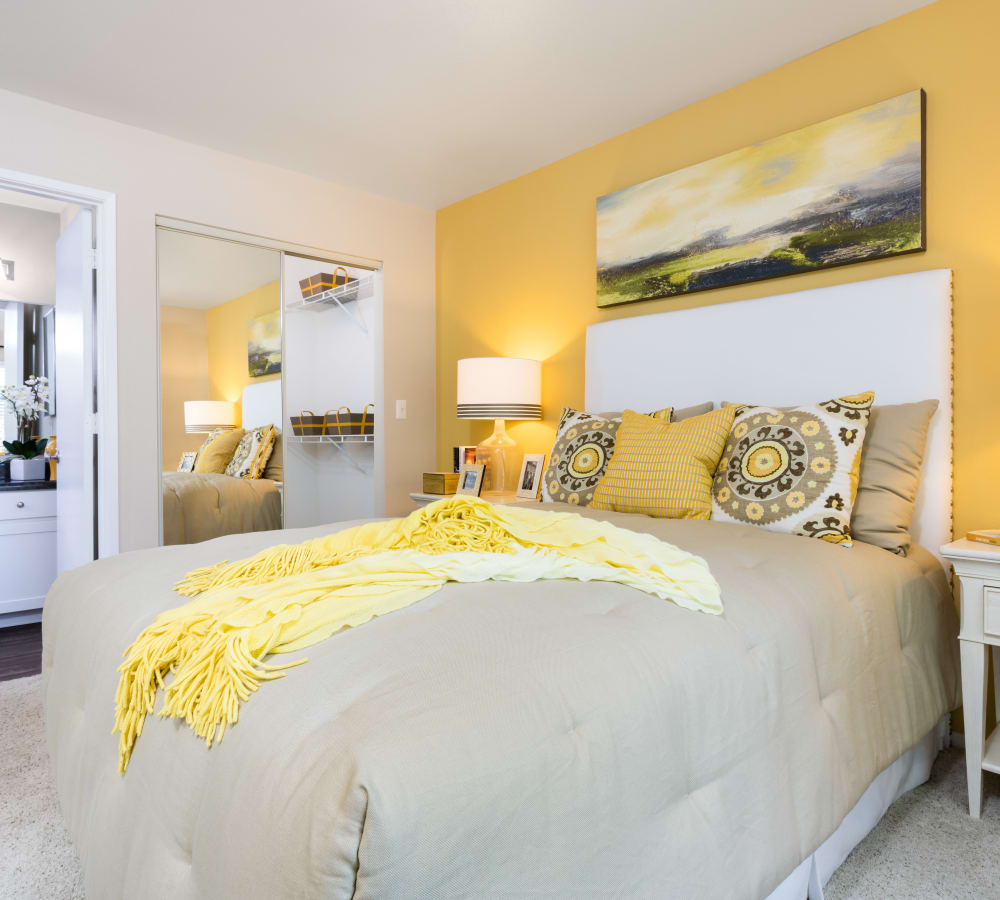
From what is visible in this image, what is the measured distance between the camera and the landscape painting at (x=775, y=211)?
236 centimetres

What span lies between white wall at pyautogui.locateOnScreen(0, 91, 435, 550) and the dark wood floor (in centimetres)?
69

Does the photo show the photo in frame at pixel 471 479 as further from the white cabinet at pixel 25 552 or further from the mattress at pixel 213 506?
the white cabinet at pixel 25 552

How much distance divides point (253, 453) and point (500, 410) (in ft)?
4.61

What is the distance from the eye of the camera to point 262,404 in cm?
376

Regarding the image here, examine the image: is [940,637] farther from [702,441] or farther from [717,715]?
[717,715]

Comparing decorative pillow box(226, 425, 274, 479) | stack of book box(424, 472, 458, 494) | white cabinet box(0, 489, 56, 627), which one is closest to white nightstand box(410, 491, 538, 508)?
stack of book box(424, 472, 458, 494)

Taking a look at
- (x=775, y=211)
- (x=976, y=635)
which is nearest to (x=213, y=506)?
(x=775, y=211)

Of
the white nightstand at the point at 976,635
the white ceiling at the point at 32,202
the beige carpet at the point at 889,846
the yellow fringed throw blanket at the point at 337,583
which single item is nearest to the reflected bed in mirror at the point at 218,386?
the white ceiling at the point at 32,202

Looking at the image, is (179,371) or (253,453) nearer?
(179,371)

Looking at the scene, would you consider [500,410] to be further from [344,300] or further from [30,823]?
[30,823]

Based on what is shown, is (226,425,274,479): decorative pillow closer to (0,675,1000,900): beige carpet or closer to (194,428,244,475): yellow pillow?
(194,428,244,475): yellow pillow

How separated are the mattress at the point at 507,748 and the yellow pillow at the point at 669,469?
0.55 meters

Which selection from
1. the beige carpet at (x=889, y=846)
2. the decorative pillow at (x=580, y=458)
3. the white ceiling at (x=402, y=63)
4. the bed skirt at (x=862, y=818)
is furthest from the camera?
the decorative pillow at (x=580, y=458)

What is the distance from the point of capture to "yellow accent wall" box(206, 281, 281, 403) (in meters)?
3.57
